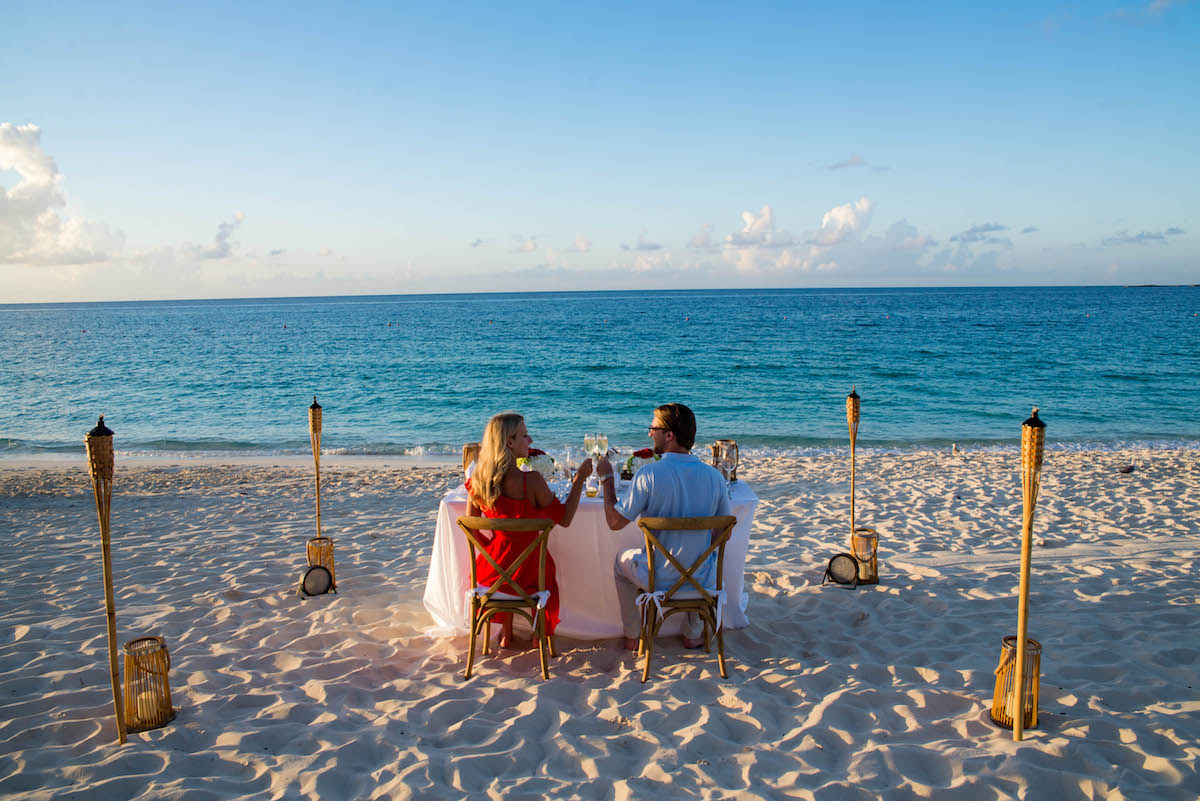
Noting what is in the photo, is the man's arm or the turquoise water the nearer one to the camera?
the man's arm

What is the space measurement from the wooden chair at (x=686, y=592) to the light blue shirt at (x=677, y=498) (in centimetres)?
6

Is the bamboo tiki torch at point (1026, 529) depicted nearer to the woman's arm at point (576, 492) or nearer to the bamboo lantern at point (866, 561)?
the bamboo lantern at point (866, 561)

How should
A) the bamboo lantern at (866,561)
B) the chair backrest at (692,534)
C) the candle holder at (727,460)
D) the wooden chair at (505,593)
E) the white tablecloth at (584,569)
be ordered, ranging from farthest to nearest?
the bamboo lantern at (866,561)
the candle holder at (727,460)
the white tablecloth at (584,569)
the wooden chair at (505,593)
the chair backrest at (692,534)

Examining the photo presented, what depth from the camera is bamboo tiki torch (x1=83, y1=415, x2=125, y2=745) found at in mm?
2908

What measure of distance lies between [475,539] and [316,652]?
1347 mm

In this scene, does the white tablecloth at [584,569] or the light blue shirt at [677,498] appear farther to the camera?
the white tablecloth at [584,569]

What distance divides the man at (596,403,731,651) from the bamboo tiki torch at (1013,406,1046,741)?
143 cm

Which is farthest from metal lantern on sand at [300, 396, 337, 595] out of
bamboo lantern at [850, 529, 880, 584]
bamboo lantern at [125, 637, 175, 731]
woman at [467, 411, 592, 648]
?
bamboo lantern at [850, 529, 880, 584]

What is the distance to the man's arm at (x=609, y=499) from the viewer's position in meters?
3.89

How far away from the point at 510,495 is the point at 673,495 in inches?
36.6

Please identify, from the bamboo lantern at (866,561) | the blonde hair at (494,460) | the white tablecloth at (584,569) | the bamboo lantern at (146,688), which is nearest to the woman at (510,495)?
the blonde hair at (494,460)

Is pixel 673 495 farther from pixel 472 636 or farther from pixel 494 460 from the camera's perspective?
pixel 472 636

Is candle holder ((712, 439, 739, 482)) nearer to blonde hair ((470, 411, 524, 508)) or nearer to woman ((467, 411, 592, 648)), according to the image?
woman ((467, 411, 592, 648))

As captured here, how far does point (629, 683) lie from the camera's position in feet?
12.5
